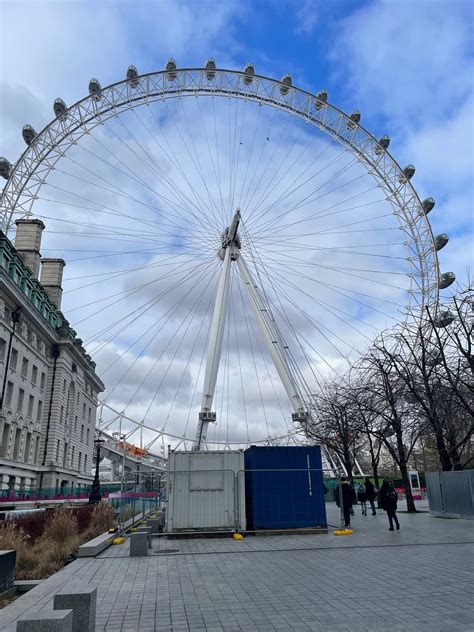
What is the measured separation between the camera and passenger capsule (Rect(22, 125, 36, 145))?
38125mm

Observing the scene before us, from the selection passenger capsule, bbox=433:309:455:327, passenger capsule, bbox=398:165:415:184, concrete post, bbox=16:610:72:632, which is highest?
passenger capsule, bbox=398:165:415:184

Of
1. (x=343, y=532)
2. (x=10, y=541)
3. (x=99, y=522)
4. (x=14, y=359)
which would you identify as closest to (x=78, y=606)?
(x=10, y=541)

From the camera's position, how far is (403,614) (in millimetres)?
7309

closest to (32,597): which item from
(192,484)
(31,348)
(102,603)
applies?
(102,603)

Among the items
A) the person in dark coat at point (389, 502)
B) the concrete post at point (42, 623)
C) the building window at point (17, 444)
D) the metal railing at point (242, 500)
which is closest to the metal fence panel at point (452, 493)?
the person in dark coat at point (389, 502)

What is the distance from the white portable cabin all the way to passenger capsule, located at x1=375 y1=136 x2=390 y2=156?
3228 centimetres

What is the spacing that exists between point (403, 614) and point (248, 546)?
26.6ft

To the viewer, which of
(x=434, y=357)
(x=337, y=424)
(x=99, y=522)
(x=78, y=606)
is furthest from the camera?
(x=337, y=424)

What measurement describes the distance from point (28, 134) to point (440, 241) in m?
32.2

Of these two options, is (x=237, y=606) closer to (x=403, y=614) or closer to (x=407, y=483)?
(x=403, y=614)

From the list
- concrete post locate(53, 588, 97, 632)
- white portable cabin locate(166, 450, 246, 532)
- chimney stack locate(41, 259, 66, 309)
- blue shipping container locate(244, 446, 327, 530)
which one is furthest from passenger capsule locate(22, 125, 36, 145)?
concrete post locate(53, 588, 97, 632)

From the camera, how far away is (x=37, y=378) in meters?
52.5

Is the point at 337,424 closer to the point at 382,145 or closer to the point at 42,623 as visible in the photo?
the point at 382,145

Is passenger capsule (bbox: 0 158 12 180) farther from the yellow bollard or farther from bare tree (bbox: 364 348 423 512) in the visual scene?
the yellow bollard
